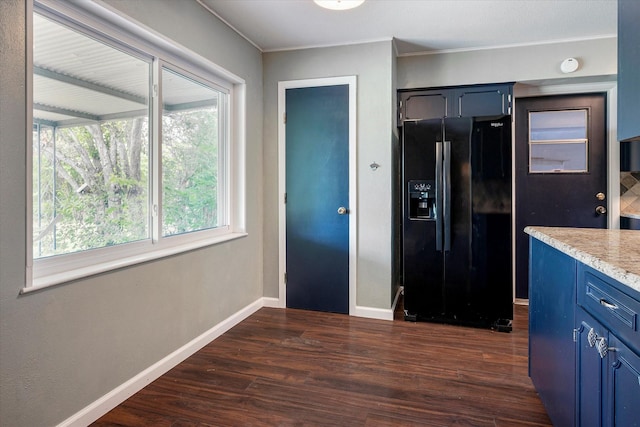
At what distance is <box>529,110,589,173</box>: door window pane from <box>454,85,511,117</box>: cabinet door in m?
0.42

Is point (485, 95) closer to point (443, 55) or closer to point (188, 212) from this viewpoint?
point (443, 55)

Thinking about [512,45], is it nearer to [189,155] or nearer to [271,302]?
[189,155]

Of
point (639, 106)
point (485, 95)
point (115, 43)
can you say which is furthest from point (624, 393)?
point (485, 95)

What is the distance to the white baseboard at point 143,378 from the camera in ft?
5.84

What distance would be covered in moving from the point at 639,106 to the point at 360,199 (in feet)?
6.85

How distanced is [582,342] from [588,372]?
11cm

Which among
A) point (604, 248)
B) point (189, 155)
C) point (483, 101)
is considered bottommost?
point (604, 248)

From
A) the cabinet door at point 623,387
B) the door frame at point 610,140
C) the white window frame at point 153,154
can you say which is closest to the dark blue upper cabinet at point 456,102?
the door frame at point 610,140

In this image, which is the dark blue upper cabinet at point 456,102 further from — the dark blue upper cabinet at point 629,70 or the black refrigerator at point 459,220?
the dark blue upper cabinet at point 629,70

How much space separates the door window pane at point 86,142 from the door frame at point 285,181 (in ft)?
4.61

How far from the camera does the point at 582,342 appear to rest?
1360 mm

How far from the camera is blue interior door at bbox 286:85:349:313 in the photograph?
11.1 feet

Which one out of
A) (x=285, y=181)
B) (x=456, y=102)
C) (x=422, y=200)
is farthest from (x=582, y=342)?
(x=456, y=102)

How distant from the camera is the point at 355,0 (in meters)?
2.35
